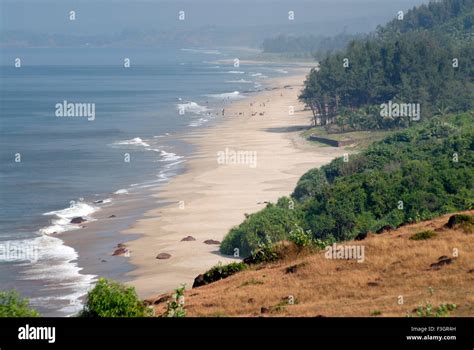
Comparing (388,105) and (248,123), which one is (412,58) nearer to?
(388,105)

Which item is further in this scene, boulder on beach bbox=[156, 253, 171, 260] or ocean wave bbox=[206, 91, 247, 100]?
ocean wave bbox=[206, 91, 247, 100]

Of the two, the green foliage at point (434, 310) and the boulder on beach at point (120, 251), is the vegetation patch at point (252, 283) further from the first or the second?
the boulder on beach at point (120, 251)

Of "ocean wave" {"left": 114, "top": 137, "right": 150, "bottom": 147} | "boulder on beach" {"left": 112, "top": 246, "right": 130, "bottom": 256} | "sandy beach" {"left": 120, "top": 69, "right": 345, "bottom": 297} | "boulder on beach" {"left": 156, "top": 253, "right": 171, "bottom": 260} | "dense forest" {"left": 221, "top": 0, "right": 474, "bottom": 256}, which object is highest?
"dense forest" {"left": 221, "top": 0, "right": 474, "bottom": 256}

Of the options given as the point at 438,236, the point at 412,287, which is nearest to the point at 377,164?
the point at 438,236

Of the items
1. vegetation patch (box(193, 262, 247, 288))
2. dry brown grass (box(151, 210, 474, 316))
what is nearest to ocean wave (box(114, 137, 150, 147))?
vegetation patch (box(193, 262, 247, 288))

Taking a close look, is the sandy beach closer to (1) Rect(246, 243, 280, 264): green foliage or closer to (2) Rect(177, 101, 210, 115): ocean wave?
(1) Rect(246, 243, 280, 264): green foliage

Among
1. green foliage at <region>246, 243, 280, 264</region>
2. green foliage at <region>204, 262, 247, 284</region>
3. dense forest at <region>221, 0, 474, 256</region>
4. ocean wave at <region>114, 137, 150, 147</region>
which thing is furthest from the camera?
ocean wave at <region>114, 137, 150, 147</region>

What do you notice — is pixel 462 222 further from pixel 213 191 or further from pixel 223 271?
pixel 213 191
